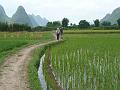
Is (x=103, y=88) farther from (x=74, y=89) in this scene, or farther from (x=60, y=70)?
(x=60, y=70)

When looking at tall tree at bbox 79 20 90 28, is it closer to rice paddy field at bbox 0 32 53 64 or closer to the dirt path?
rice paddy field at bbox 0 32 53 64

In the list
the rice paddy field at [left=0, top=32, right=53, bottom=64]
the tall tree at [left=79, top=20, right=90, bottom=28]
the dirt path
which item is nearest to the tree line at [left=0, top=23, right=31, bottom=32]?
the tall tree at [left=79, top=20, right=90, bottom=28]

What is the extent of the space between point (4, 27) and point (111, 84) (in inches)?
2361

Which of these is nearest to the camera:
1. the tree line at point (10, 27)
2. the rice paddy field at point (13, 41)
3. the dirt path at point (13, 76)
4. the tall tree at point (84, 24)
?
the dirt path at point (13, 76)

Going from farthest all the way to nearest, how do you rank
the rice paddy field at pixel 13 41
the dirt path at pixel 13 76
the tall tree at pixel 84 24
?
1. the tall tree at pixel 84 24
2. the rice paddy field at pixel 13 41
3. the dirt path at pixel 13 76

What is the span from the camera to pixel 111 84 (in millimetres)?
10359

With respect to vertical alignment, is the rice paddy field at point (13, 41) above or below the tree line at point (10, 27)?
below

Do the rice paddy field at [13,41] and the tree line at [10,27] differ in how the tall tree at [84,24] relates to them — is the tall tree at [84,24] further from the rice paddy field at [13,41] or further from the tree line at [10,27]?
the rice paddy field at [13,41]

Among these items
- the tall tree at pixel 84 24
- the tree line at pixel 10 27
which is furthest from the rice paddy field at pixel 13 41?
the tall tree at pixel 84 24

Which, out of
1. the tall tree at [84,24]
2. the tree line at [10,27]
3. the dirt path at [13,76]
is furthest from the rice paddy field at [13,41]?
the tall tree at [84,24]

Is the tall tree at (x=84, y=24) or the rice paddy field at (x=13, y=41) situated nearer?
the rice paddy field at (x=13, y=41)

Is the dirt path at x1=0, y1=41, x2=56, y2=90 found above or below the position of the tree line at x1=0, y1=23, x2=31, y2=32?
below

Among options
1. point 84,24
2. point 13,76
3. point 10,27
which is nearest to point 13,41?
point 13,76

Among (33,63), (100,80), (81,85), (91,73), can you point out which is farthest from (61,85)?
(33,63)
